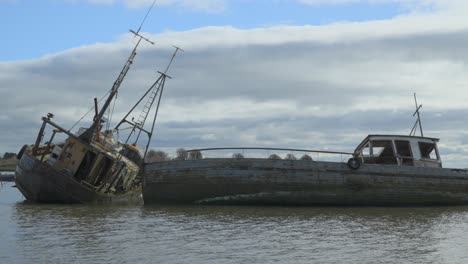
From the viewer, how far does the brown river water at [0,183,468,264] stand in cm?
1245

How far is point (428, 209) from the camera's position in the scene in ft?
80.0

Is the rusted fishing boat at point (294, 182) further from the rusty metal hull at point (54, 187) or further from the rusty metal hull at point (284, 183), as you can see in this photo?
the rusty metal hull at point (54, 187)

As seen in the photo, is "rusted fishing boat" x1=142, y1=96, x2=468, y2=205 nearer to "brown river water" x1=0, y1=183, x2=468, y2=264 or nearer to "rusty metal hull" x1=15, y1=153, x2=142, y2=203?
"brown river water" x1=0, y1=183, x2=468, y2=264

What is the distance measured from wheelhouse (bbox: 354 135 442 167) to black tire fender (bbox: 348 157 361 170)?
1.33m

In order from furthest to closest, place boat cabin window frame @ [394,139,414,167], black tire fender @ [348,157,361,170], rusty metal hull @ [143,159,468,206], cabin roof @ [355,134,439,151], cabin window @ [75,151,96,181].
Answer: cabin window @ [75,151,96,181] < cabin roof @ [355,134,439,151] < boat cabin window frame @ [394,139,414,167] < black tire fender @ [348,157,361,170] < rusty metal hull @ [143,159,468,206]

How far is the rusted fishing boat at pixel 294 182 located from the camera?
24094 millimetres

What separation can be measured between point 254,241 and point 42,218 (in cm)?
891

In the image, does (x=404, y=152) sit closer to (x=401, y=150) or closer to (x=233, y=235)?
(x=401, y=150)

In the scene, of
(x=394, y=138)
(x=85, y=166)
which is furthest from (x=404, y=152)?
(x=85, y=166)

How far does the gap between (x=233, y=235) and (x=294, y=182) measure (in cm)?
894

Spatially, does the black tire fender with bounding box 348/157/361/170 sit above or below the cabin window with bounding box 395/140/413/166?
below

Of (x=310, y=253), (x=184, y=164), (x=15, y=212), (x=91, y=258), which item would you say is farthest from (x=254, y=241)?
(x=15, y=212)

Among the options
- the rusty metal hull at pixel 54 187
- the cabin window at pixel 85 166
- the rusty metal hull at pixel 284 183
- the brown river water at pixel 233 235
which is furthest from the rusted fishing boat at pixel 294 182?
the cabin window at pixel 85 166

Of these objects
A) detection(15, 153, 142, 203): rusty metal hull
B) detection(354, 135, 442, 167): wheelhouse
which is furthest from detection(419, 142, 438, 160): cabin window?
detection(15, 153, 142, 203): rusty metal hull
